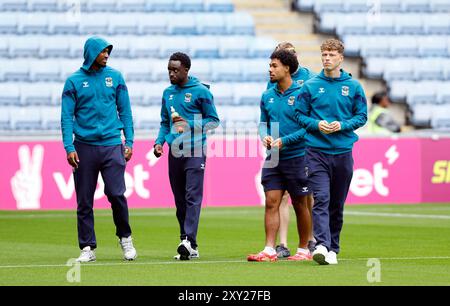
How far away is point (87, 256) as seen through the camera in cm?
1279

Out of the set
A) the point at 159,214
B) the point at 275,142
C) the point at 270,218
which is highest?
Result: the point at 275,142

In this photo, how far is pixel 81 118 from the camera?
12.9 meters

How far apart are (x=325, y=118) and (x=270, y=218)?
128 centimetres

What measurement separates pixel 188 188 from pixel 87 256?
1.40 meters

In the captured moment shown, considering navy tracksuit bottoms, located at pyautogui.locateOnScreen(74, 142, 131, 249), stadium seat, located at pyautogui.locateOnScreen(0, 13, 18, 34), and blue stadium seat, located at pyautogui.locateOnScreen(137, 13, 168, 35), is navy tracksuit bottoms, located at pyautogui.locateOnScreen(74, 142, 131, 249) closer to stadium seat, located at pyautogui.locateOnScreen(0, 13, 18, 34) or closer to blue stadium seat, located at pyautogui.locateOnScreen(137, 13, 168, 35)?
stadium seat, located at pyautogui.locateOnScreen(0, 13, 18, 34)

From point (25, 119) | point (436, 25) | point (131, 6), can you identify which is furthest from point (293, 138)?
point (436, 25)

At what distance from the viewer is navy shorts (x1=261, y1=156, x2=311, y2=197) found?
518 inches

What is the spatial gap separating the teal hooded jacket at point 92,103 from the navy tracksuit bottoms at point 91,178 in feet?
0.30

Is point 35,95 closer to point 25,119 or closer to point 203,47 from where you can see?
point 25,119

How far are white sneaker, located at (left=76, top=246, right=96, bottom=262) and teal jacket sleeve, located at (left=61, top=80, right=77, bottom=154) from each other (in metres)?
1.01

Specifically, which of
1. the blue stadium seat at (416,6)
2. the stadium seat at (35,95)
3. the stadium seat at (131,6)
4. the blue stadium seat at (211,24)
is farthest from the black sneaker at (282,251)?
the blue stadium seat at (416,6)

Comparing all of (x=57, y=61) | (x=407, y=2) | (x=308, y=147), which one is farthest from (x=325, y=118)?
(x=407, y=2)

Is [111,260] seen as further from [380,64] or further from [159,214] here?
[380,64]

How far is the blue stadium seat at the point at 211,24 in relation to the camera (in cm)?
2959
